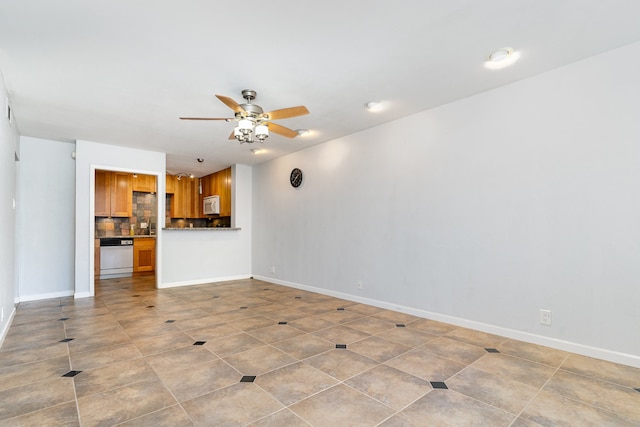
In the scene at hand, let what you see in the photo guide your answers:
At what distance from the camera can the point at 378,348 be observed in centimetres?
293

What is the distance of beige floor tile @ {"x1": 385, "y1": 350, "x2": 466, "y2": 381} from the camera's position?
2.39m

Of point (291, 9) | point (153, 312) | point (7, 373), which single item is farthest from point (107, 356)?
point (291, 9)

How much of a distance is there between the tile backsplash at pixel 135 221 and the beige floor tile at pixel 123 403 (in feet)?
20.6

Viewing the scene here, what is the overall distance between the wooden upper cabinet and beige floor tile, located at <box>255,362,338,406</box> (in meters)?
7.14

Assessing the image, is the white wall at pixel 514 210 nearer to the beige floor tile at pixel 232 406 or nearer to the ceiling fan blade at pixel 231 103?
the ceiling fan blade at pixel 231 103

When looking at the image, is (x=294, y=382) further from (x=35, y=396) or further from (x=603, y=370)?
(x=603, y=370)

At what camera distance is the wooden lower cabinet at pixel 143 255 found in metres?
7.51

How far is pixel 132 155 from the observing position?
567cm

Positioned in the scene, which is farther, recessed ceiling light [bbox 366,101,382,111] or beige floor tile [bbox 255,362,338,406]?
recessed ceiling light [bbox 366,101,382,111]

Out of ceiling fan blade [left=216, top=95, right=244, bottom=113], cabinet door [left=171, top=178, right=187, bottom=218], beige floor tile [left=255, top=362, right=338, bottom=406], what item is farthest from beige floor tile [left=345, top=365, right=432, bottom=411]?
cabinet door [left=171, top=178, right=187, bottom=218]

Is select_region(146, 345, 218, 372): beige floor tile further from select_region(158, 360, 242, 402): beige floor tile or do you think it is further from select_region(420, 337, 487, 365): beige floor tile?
select_region(420, 337, 487, 365): beige floor tile

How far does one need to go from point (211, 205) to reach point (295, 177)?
3285mm

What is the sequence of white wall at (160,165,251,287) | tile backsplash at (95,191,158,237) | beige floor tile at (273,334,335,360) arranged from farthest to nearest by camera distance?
1. tile backsplash at (95,191,158,237)
2. white wall at (160,165,251,287)
3. beige floor tile at (273,334,335,360)

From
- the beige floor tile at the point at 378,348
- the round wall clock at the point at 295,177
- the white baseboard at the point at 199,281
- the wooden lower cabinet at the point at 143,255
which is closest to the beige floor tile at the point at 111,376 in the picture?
the beige floor tile at the point at 378,348
